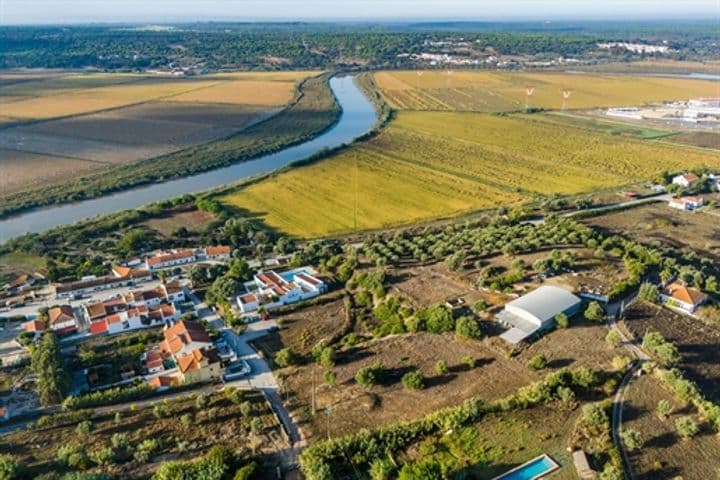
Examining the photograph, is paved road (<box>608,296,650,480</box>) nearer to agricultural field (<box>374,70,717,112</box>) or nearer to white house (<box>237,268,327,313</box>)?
white house (<box>237,268,327,313</box>)

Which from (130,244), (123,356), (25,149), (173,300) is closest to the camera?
(123,356)

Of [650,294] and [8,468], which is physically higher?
[650,294]

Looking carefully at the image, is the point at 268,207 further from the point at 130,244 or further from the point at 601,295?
the point at 601,295

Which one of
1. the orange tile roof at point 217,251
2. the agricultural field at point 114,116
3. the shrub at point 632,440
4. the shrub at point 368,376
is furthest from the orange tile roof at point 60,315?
the agricultural field at point 114,116

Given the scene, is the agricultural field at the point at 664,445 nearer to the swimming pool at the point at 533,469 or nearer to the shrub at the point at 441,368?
the swimming pool at the point at 533,469

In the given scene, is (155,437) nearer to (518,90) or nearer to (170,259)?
(170,259)

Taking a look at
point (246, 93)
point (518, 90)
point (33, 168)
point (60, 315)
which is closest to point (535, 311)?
point (60, 315)

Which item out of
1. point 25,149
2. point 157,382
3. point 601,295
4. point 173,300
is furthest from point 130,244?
point 25,149
